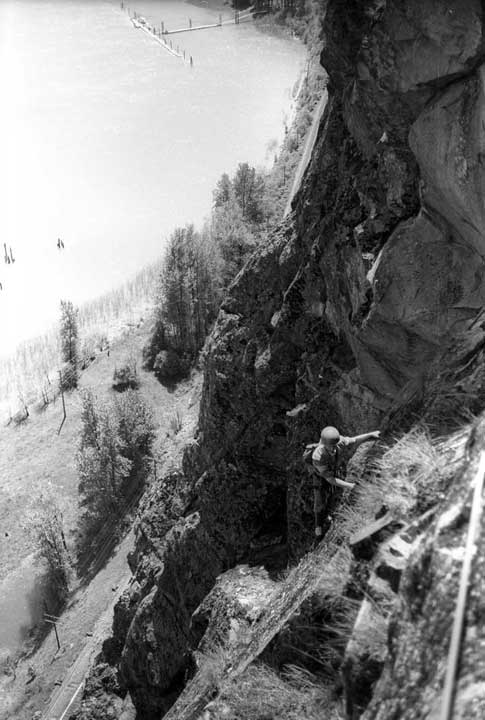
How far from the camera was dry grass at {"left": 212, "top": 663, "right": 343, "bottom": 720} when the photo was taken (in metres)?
7.57

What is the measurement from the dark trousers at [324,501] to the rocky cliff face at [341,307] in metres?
1.66

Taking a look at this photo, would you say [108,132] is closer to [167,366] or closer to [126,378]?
[167,366]

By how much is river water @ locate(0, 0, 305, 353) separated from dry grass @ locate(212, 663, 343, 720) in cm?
5420

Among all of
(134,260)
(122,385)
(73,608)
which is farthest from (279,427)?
(134,260)

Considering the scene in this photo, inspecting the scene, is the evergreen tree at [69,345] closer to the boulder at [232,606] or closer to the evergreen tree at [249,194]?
the evergreen tree at [249,194]

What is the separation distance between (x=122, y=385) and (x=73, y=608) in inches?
804

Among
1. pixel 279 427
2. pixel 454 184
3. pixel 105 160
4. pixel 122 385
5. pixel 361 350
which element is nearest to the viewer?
pixel 454 184

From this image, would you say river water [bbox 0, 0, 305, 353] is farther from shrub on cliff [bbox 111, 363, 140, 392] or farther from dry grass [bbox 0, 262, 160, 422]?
shrub on cliff [bbox 111, 363, 140, 392]

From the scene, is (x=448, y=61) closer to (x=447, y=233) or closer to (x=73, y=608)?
(x=447, y=233)

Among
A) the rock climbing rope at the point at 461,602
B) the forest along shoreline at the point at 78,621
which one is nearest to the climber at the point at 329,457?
the rock climbing rope at the point at 461,602

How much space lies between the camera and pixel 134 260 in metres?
68.0

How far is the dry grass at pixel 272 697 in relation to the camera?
757cm

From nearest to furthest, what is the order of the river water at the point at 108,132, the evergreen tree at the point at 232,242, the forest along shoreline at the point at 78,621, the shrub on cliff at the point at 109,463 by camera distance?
1. the forest along shoreline at the point at 78,621
2. the shrub on cliff at the point at 109,463
3. the evergreen tree at the point at 232,242
4. the river water at the point at 108,132

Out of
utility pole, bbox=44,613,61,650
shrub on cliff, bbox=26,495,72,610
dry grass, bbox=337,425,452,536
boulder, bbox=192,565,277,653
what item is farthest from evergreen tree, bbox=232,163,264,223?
dry grass, bbox=337,425,452,536
